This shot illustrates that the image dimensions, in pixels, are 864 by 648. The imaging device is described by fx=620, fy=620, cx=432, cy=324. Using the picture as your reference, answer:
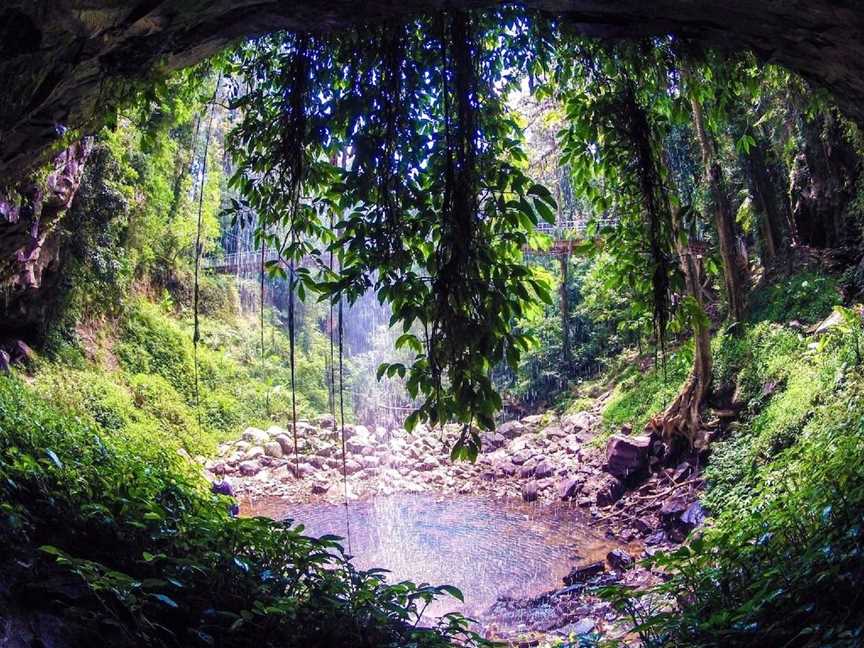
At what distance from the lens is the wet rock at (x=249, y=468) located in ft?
43.3

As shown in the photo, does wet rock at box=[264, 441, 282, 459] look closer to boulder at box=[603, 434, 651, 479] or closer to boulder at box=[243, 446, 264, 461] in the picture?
A: boulder at box=[243, 446, 264, 461]

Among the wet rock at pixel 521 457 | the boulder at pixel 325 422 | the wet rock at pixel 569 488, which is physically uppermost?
the boulder at pixel 325 422

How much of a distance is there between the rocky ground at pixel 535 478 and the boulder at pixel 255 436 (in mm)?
39

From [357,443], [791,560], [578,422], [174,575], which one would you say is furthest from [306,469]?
[791,560]

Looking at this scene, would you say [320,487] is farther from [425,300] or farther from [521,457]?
[425,300]

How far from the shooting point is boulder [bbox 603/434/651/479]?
10.1 m

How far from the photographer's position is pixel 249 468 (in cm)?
1325

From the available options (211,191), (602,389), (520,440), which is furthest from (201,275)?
(602,389)

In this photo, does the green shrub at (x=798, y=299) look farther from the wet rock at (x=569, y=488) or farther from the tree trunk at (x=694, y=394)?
the wet rock at (x=569, y=488)

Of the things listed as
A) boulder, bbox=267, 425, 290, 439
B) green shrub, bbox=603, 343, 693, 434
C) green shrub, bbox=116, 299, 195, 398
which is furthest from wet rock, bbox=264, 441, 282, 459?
green shrub, bbox=603, 343, 693, 434

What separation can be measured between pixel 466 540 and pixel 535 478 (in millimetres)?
3378

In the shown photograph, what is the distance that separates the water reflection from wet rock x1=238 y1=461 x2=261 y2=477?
142cm

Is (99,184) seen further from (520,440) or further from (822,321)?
(822,321)

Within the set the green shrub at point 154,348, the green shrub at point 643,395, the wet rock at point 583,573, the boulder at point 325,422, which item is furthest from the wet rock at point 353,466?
the wet rock at point 583,573
